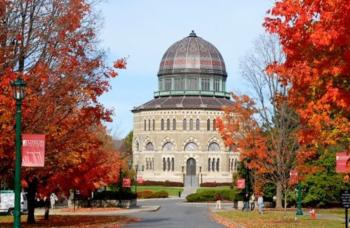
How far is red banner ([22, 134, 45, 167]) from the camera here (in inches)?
784

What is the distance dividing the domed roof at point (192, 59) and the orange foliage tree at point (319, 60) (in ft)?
330

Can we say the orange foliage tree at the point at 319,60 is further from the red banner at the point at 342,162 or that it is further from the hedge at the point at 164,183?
the hedge at the point at 164,183

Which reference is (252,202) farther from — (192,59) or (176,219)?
(192,59)

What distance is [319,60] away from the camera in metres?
20.1

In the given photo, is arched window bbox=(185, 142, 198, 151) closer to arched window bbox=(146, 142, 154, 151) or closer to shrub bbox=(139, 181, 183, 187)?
arched window bbox=(146, 142, 154, 151)

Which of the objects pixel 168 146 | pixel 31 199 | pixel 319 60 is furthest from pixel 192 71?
pixel 319 60

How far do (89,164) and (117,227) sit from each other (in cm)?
1045

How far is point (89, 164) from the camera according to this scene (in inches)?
1652

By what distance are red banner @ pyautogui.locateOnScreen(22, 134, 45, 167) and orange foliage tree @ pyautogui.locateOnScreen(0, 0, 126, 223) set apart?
156 inches

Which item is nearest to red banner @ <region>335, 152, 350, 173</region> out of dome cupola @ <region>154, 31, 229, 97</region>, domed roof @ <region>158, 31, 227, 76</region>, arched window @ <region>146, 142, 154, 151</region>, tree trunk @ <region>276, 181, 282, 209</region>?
tree trunk @ <region>276, 181, 282, 209</region>

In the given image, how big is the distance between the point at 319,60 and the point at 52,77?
10.8m

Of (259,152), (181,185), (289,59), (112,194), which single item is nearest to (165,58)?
(181,185)

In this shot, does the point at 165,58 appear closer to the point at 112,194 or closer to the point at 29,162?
the point at 112,194

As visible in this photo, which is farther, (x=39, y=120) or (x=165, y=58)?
(x=165, y=58)
